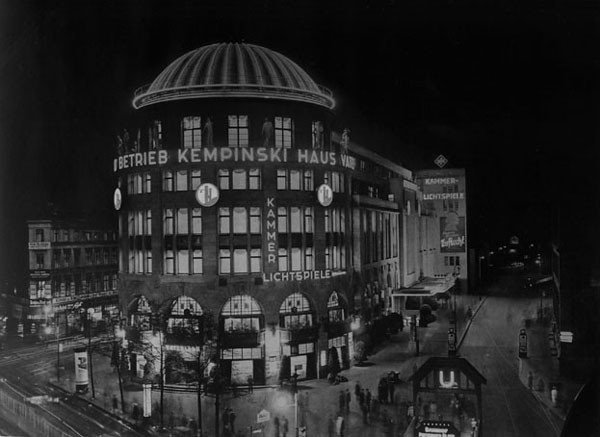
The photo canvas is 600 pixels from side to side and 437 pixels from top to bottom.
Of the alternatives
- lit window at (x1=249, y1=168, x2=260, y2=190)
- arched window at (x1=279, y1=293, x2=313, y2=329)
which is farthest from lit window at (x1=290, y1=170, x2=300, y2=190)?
arched window at (x1=279, y1=293, x2=313, y2=329)

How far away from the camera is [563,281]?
37625 mm

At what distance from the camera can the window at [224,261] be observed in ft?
135

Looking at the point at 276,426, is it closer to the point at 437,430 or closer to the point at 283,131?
the point at 437,430

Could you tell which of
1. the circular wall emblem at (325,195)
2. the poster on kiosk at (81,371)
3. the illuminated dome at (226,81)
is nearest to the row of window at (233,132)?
the illuminated dome at (226,81)

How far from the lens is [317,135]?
42875mm

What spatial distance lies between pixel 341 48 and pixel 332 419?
62.1 ft

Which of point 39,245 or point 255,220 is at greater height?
point 255,220

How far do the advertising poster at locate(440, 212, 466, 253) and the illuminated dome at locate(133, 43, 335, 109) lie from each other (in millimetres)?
10167

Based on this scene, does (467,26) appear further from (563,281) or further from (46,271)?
(46,271)

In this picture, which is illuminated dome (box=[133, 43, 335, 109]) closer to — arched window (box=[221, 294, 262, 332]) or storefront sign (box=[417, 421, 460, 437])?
arched window (box=[221, 294, 262, 332])

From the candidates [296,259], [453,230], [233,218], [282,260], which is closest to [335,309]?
[296,259]

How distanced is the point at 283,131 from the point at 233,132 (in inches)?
130

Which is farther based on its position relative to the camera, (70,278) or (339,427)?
(70,278)

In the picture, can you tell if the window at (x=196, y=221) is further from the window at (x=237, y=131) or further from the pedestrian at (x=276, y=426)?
the pedestrian at (x=276, y=426)
